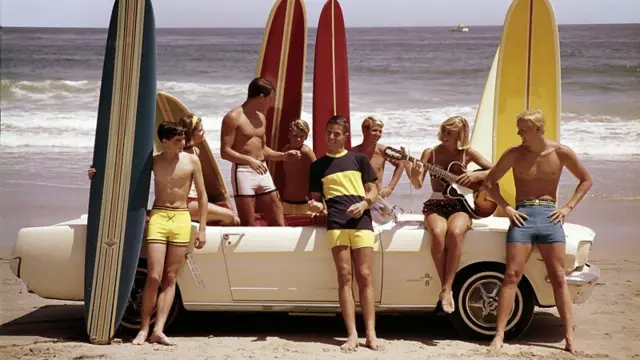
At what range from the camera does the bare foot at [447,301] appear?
20.2 ft

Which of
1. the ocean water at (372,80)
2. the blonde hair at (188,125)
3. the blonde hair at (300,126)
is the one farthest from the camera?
the ocean water at (372,80)

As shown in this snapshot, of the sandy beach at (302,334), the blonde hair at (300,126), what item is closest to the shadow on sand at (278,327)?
the sandy beach at (302,334)

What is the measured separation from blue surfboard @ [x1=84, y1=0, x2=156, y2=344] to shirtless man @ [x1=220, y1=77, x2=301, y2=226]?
59cm

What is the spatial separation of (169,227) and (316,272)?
1.01 metres

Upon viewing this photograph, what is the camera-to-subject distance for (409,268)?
20.6 feet

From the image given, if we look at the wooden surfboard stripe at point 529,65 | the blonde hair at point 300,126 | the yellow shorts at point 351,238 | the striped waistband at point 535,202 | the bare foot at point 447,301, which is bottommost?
the bare foot at point 447,301

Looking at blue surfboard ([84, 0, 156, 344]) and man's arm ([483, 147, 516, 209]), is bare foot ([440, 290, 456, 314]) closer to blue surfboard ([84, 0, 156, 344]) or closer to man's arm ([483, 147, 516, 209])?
man's arm ([483, 147, 516, 209])

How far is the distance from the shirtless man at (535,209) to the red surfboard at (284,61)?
2.08m

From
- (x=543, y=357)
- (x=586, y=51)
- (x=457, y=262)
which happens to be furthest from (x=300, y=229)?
(x=586, y=51)

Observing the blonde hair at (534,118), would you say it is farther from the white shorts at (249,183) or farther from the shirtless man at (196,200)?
the shirtless man at (196,200)

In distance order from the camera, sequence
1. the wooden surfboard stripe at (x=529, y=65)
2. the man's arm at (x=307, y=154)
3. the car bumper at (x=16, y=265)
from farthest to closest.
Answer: the man's arm at (x=307, y=154)
the wooden surfboard stripe at (x=529, y=65)
the car bumper at (x=16, y=265)

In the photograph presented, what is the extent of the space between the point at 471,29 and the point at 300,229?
112ft

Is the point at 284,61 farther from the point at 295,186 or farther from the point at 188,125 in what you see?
the point at 188,125

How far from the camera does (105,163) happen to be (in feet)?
21.5
